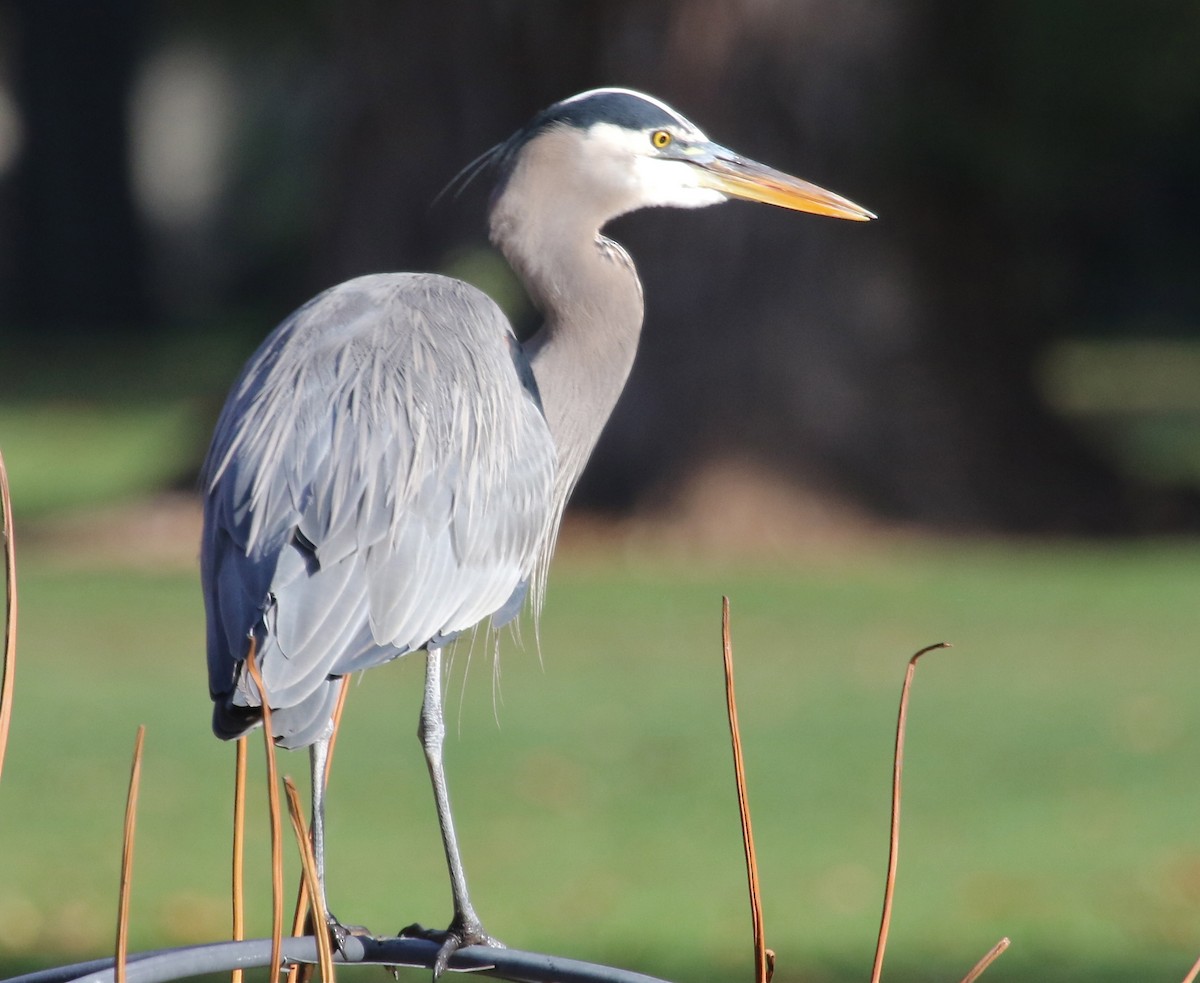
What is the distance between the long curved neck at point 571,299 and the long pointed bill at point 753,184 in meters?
0.23

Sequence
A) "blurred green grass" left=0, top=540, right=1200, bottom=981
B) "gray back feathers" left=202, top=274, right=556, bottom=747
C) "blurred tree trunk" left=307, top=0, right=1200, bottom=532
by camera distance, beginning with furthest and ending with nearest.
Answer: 1. "blurred tree trunk" left=307, top=0, right=1200, bottom=532
2. "blurred green grass" left=0, top=540, right=1200, bottom=981
3. "gray back feathers" left=202, top=274, right=556, bottom=747

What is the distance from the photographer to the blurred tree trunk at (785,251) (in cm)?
1339

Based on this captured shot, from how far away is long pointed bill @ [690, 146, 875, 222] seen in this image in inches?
147

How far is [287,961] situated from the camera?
259cm

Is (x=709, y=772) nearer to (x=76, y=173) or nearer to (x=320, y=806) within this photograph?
(x=320, y=806)

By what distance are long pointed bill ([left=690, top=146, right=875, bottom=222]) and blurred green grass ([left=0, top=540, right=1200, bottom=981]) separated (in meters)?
2.60

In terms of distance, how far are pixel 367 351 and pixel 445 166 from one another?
11.7 metres

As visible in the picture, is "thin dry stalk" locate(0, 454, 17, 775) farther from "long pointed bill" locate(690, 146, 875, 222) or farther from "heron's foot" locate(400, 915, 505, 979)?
"long pointed bill" locate(690, 146, 875, 222)

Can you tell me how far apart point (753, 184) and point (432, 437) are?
2.98ft

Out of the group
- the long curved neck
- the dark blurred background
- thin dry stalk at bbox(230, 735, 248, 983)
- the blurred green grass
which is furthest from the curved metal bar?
the dark blurred background

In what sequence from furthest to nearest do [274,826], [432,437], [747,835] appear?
[432,437] < [747,835] < [274,826]

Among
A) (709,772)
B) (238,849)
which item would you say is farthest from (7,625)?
(709,772)

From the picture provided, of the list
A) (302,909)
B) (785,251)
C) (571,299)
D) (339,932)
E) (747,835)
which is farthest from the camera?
(785,251)

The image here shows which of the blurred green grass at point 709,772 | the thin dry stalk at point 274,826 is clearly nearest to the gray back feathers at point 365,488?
the thin dry stalk at point 274,826
